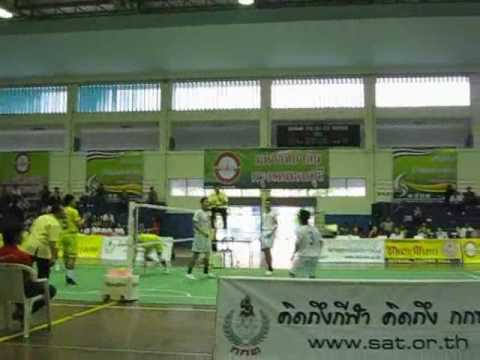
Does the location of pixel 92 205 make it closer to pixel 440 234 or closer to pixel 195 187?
pixel 195 187

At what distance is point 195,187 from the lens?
34.6 meters

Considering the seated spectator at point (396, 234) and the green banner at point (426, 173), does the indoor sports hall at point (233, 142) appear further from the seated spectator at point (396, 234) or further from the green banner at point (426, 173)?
the seated spectator at point (396, 234)

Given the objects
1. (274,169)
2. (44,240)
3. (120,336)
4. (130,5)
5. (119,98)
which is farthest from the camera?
(119,98)

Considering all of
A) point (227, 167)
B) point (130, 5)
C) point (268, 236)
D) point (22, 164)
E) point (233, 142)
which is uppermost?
point (130, 5)

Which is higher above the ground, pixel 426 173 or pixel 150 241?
pixel 426 173

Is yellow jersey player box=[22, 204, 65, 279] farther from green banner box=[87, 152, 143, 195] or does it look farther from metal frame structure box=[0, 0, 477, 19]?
green banner box=[87, 152, 143, 195]

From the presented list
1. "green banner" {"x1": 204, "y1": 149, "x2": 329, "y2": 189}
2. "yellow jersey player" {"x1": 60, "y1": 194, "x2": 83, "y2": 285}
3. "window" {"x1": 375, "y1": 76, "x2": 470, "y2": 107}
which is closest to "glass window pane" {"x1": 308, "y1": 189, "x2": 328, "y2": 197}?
"green banner" {"x1": 204, "y1": 149, "x2": 329, "y2": 189}

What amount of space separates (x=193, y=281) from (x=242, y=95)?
19.9m

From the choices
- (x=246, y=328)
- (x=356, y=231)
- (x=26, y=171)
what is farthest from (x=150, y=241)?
(x=26, y=171)

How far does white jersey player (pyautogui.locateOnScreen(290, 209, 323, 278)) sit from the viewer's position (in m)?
11.6

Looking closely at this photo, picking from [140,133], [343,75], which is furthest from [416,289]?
[140,133]

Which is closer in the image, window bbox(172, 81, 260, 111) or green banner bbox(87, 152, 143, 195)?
green banner bbox(87, 152, 143, 195)

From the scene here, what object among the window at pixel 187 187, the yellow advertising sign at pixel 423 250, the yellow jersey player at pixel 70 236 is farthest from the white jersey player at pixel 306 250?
the window at pixel 187 187

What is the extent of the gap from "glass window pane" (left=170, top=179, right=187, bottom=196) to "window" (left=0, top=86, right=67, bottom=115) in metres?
7.58
